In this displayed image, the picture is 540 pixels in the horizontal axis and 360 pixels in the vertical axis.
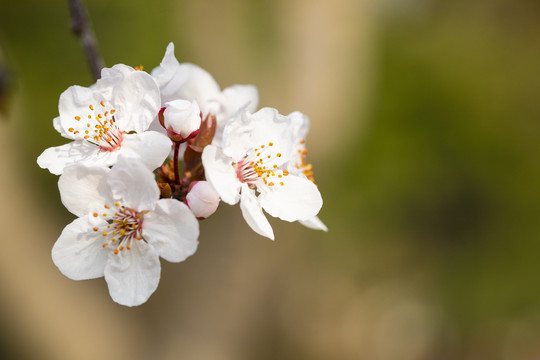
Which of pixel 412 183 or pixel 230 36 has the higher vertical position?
pixel 230 36

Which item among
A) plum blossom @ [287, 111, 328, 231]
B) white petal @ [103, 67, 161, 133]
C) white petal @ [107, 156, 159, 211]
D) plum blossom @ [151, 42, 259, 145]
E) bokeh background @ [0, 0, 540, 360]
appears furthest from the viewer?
bokeh background @ [0, 0, 540, 360]

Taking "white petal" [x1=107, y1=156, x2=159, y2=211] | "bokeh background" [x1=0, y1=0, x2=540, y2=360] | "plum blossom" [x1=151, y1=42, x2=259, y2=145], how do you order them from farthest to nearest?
"bokeh background" [x1=0, y1=0, x2=540, y2=360], "plum blossom" [x1=151, y1=42, x2=259, y2=145], "white petal" [x1=107, y1=156, x2=159, y2=211]

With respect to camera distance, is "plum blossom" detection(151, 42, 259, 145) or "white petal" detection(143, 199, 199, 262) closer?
"white petal" detection(143, 199, 199, 262)

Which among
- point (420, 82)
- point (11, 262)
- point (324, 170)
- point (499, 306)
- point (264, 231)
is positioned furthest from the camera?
point (420, 82)

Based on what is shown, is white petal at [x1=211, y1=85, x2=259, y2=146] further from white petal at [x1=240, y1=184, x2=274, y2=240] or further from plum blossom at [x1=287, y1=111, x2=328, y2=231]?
white petal at [x1=240, y1=184, x2=274, y2=240]

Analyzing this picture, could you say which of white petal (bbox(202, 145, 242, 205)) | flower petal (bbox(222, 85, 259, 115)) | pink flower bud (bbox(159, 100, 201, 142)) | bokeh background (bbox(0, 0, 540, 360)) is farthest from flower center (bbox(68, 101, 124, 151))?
bokeh background (bbox(0, 0, 540, 360))

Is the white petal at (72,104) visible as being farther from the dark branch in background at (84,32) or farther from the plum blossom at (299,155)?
the plum blossom at (299,155)

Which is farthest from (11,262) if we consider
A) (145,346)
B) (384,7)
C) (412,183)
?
(384,7)

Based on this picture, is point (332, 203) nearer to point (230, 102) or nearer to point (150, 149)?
point (230, 102)

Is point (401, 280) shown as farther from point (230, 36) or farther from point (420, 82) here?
point (230, 36)
